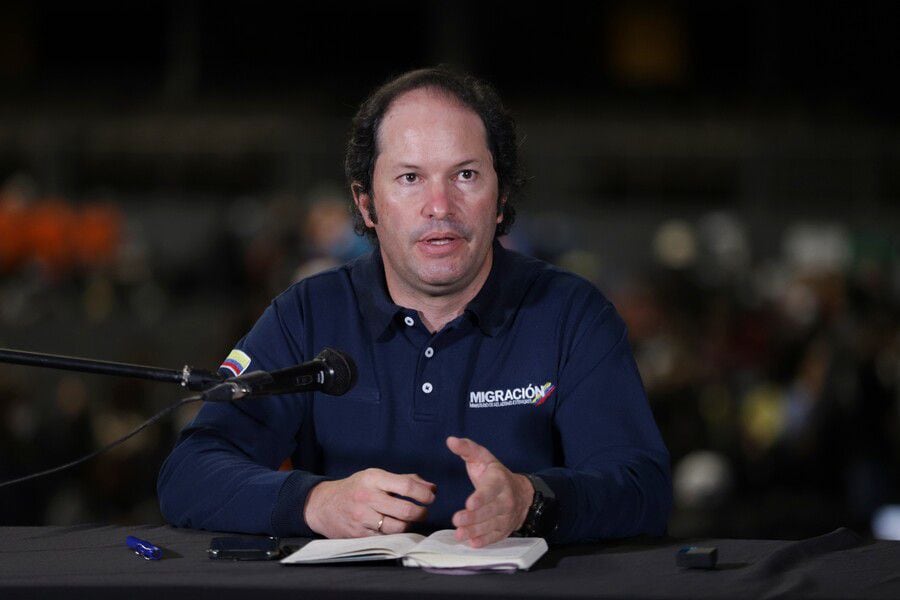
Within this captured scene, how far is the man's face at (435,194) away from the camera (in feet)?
7.40

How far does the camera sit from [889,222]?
1106cm

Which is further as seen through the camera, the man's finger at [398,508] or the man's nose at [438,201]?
the man's nose at [438,201]

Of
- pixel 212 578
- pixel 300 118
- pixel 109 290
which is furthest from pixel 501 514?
pixel 300 118

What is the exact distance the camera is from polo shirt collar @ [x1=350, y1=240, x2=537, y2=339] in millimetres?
2301

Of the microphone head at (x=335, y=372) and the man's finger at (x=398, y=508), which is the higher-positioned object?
the microphone head at (x=335, y=372)

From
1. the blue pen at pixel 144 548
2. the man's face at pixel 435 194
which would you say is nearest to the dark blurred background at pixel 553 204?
the man's face at pixel 435 194

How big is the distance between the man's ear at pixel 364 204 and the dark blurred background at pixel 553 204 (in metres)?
2.75

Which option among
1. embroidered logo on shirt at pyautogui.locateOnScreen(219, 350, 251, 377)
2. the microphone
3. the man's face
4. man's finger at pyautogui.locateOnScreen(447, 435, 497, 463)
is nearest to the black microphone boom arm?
the microphone

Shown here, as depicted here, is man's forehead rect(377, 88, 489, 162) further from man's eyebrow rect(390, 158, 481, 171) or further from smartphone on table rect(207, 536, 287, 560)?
smartphone on table rect(207, 536, 287, 560)

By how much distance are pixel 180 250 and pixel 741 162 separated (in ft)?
16.3

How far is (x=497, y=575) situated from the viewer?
1.61 meters

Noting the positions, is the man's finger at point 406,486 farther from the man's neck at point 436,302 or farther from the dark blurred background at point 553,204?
the dark blurred background at point 553,204

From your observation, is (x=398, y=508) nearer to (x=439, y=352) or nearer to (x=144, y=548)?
(x=144, y=548)

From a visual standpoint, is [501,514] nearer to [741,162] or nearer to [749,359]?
[749,359]
